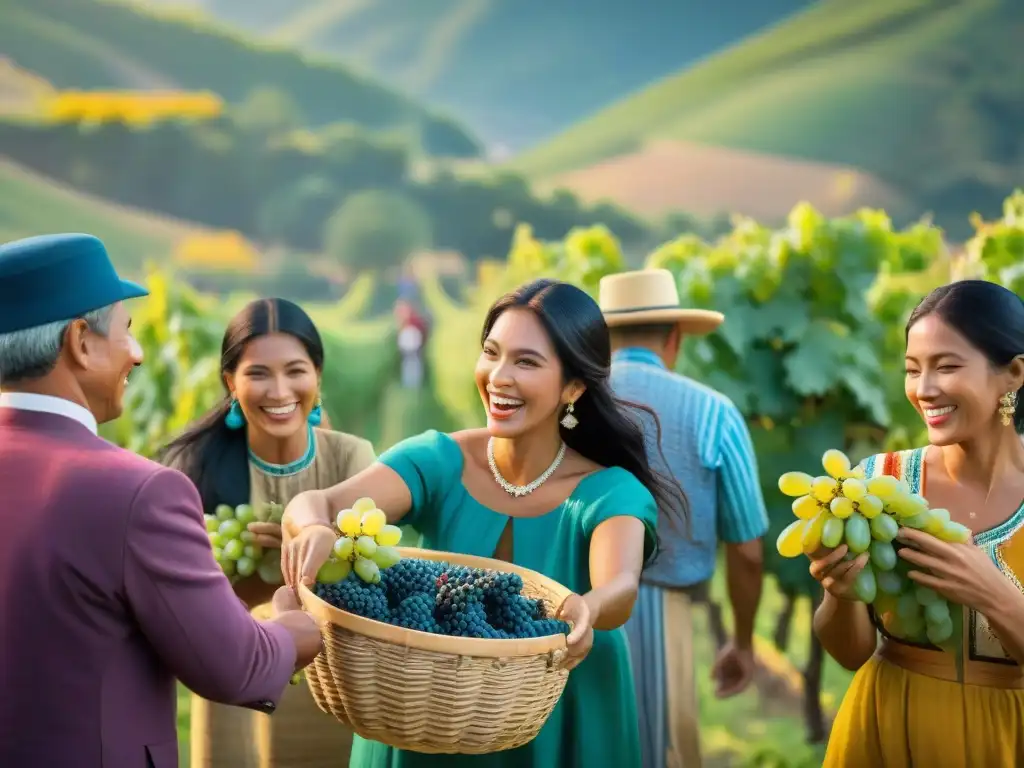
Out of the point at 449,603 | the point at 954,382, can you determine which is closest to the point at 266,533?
the point at 449,603

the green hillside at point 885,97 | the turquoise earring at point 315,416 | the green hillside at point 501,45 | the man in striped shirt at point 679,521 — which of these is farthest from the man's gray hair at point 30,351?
Answer: the green hillside at point 501,45

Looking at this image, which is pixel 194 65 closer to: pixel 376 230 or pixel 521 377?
pixel 376 230

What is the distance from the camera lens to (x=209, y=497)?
131 inches

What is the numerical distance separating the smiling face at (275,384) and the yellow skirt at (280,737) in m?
0.56

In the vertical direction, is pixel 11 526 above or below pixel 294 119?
below

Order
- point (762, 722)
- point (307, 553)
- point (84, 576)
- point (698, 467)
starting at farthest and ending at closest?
point (762, 722) < point (698, 467) < point (307, 553) < point (84, 576)

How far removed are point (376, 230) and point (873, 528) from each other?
516 inches

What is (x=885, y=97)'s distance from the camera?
13.5 m

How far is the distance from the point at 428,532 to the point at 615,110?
13195 millimetres

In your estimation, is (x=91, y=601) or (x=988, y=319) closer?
(x=91, y=601)

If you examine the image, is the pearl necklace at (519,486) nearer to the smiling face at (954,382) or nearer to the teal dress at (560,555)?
the teal dress at (560,555)

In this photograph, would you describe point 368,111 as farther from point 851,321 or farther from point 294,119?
point 851,321

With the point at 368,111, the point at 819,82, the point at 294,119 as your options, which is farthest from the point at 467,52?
the point at 819,82

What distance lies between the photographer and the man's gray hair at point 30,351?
6.66 ft
